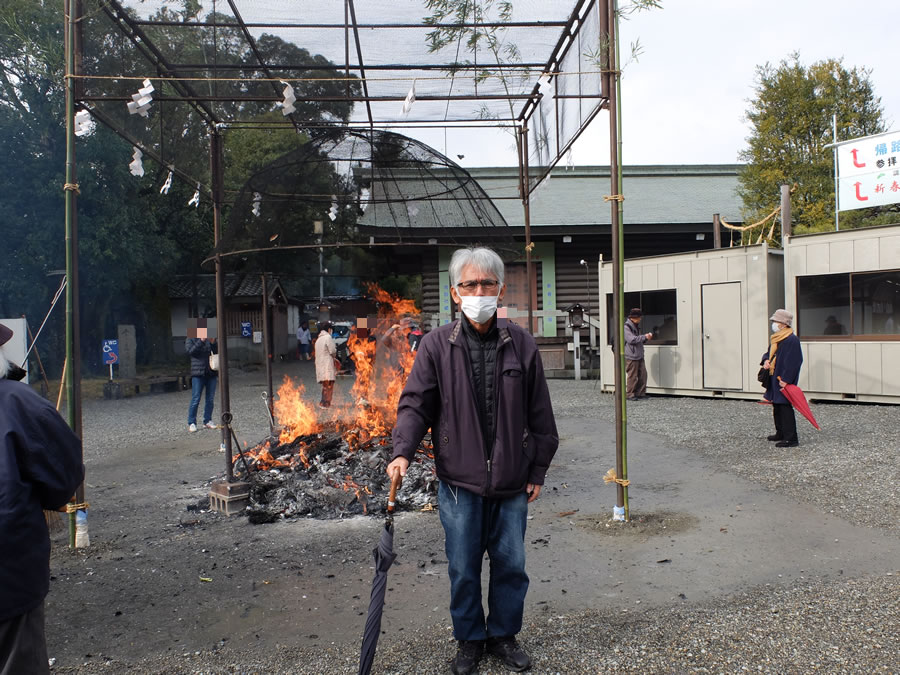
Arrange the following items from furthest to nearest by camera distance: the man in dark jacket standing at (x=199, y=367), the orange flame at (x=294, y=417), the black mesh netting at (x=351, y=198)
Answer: the man in dark jacket standing at (x=199, y=367) < the orange flame at (x=294, y=417) < the black mesh netting at (x=351, y=198)

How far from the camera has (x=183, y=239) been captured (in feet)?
75.1

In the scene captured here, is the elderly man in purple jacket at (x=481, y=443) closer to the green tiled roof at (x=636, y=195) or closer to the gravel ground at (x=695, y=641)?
the gravel ground at (x=695, y=641)

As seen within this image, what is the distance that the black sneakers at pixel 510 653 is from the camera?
2988 mm

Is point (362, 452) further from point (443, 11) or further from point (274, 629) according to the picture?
point (443, 11)

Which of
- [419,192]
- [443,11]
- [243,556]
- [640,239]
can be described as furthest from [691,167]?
[243,556]

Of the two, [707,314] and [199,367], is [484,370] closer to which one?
[199,367]

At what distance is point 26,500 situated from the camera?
2227 millimetres

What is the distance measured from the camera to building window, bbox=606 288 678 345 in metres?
13.6

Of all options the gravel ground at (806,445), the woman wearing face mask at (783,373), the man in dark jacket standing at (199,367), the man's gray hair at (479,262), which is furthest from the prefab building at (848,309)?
the man's gray hair at (479,262)

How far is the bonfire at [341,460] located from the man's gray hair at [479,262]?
3.26m

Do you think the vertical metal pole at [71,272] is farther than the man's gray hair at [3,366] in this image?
Yes

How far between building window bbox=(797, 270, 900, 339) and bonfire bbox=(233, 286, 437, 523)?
773 centimetres

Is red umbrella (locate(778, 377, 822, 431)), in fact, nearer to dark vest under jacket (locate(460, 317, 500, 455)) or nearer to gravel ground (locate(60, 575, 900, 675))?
gravel ground (locate(60, 575, 900, 675))

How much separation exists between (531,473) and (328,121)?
5668 mm
